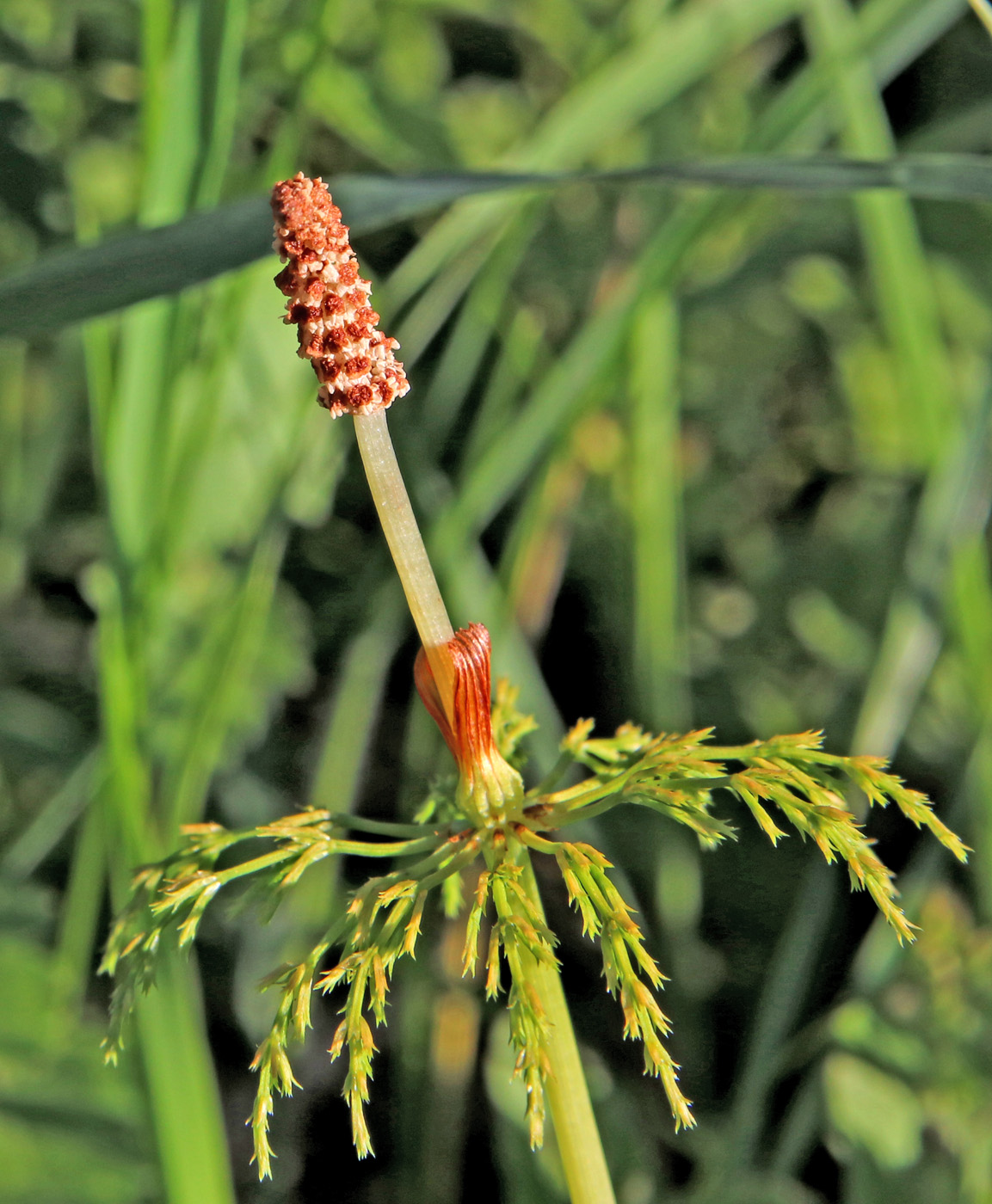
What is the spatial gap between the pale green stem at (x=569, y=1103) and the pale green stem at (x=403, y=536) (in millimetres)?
177

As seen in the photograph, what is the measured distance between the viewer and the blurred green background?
1273 millimetres

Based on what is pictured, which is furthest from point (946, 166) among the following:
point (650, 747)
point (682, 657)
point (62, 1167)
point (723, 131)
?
point (62, 1167)

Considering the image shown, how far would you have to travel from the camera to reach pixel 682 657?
159 cm

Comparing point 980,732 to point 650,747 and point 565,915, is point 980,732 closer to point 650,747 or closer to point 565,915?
point 565,915

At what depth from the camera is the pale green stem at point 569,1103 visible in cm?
68

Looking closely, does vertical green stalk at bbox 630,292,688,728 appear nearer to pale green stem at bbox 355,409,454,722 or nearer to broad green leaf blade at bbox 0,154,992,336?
broad green leaf blade at bbox 0,154,992,336

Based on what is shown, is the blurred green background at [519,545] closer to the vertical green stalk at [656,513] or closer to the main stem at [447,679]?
the vertical green stalk at [656,513]

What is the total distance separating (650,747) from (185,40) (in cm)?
84

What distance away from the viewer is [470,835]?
68cm

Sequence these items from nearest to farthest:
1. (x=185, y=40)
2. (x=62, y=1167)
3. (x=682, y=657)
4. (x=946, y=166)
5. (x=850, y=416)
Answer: (x=946, y=166) → (x=185, y=40) → (x=62, y=1167) → (x=682, y=657) → (x=850, y=416)

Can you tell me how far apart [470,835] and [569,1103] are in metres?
0.19

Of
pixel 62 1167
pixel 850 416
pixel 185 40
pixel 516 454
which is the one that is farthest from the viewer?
pixel 850 416

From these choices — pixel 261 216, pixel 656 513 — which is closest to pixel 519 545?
pixel 656 513

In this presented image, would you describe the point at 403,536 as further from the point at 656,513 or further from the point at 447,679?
the point at 656,513
